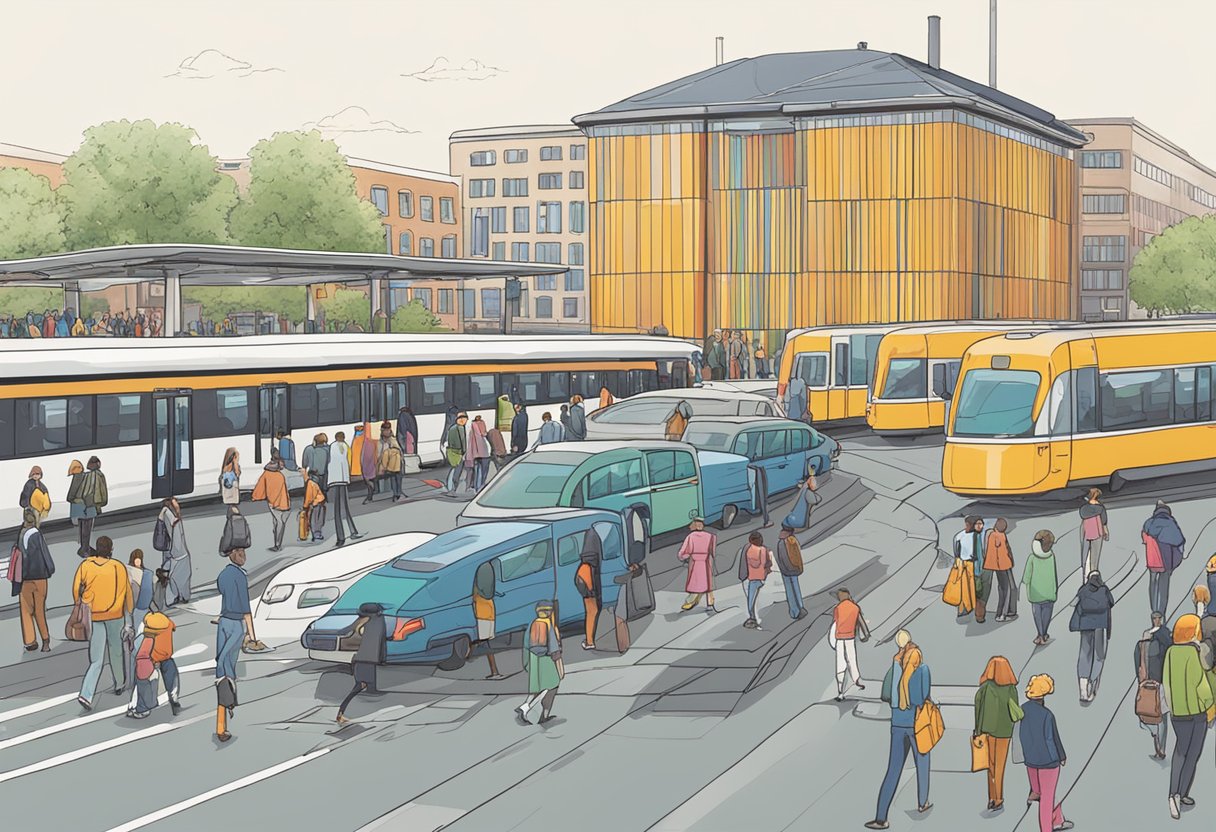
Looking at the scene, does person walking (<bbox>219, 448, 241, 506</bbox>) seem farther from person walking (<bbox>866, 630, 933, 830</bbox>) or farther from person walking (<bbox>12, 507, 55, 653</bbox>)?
person walking (<bbox>866, 630, 933, 830</bbox>)

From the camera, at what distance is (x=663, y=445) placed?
73.6 feet

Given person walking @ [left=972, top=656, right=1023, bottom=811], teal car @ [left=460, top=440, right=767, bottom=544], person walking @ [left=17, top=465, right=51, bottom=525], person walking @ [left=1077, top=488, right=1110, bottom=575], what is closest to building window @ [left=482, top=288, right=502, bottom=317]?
teal car @ [left=460, top=440, right=767, bottom=544]

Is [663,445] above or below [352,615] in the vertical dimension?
above

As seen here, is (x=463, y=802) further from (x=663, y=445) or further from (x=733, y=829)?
(x=663, y=445)

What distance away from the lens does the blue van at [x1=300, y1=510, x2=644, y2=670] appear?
15.7 m

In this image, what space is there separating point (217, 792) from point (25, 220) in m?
60.8

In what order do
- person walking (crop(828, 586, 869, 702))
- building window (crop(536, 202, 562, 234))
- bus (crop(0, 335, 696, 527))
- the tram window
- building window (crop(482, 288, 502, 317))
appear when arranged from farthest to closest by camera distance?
building window (crop(536, 202, 562, 234)) < building window (crop(482, 288, 502, 317)) < the tram window < bus (crop(0, 335, 696, 527)) < person walking (crop(828, 586, 869, 702))

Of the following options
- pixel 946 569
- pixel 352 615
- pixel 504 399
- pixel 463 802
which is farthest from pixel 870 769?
pixel 504 399

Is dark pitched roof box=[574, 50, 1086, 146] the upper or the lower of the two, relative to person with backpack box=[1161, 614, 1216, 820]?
upper

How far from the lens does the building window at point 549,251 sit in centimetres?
11919

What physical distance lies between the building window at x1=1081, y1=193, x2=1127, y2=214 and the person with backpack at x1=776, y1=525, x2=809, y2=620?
10067 centimetres

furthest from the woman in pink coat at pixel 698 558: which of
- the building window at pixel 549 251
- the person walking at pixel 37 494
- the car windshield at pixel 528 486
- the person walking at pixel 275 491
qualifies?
the building window at pixel 549 251

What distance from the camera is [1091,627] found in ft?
48.1

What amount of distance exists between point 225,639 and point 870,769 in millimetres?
6181
